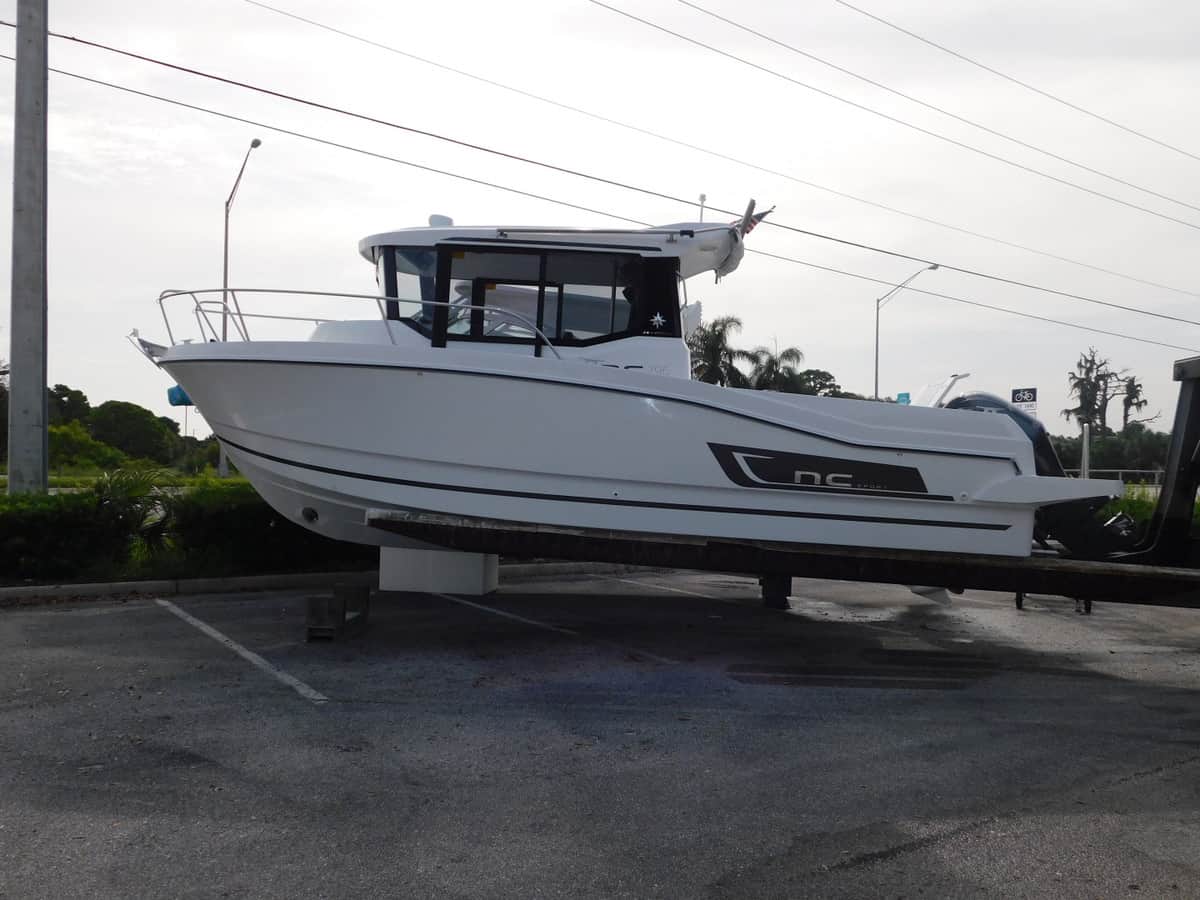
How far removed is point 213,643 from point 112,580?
8.22ft

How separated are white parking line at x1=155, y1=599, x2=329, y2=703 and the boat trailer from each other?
3.72 feet

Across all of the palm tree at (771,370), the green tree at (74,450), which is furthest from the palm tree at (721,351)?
the green tree at (74,450)

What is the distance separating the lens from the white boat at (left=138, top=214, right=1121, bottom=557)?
630 cm

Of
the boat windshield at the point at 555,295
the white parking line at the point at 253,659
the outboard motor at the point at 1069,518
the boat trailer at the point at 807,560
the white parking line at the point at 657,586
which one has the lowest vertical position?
the white parking line at the point at 657,586

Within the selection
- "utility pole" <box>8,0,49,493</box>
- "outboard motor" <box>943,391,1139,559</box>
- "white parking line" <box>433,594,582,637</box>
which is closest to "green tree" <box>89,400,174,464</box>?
"utility pole" <box>8,0,49,493</box>

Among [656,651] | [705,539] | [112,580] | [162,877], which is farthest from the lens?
[112,580]

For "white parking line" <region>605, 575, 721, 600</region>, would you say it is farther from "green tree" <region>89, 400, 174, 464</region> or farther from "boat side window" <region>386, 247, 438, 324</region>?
"green tree" <region>89, 400, 174, 464</region>

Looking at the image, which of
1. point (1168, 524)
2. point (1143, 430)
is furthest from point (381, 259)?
point (1143, 430)

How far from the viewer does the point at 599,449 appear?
6371 mm

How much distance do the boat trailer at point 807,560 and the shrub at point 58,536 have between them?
3690 mm

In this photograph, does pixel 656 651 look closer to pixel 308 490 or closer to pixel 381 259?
pixel 308 490

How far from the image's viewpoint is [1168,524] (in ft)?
22.8

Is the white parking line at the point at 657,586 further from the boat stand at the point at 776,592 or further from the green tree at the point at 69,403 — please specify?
the green tree at the point at 69,403

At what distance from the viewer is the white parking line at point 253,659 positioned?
5430 mm
